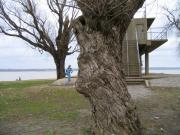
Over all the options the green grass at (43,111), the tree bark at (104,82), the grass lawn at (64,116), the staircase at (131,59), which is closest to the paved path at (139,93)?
the grass lawn at (64,116)

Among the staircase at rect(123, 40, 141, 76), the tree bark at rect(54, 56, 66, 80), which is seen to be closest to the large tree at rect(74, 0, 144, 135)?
the staircase at rect(123, 40, 141, 76)

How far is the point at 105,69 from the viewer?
392 inches

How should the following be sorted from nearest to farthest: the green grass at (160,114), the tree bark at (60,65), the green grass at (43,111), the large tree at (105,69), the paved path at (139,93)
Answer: the large tree at (105,69) → the green grass at (160,114) → the green grass at (43,111) → the paved path at (139,93) → the tree bark at (60,65)

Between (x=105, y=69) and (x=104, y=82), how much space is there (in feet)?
0.96

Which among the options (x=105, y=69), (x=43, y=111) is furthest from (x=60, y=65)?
(x=105, y=69)

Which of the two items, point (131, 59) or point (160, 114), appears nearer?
point (160, 114)

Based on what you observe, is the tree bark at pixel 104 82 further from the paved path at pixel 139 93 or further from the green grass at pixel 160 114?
the paved path at pixel 139 93

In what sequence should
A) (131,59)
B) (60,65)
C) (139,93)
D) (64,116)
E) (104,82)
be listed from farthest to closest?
(60,65) < (131,59) < (139,93) < (64,116) < (104,82)

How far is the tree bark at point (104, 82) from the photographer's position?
32.5 ft

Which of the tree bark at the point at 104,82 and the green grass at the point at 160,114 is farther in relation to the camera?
A: the green grass at the point at 160,114

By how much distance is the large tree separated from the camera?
32.4 feet

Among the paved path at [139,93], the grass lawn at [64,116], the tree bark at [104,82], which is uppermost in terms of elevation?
the tree bark at [104,82]

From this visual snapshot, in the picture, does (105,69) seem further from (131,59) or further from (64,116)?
(131,59)

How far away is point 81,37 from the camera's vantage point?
10.1 metres
